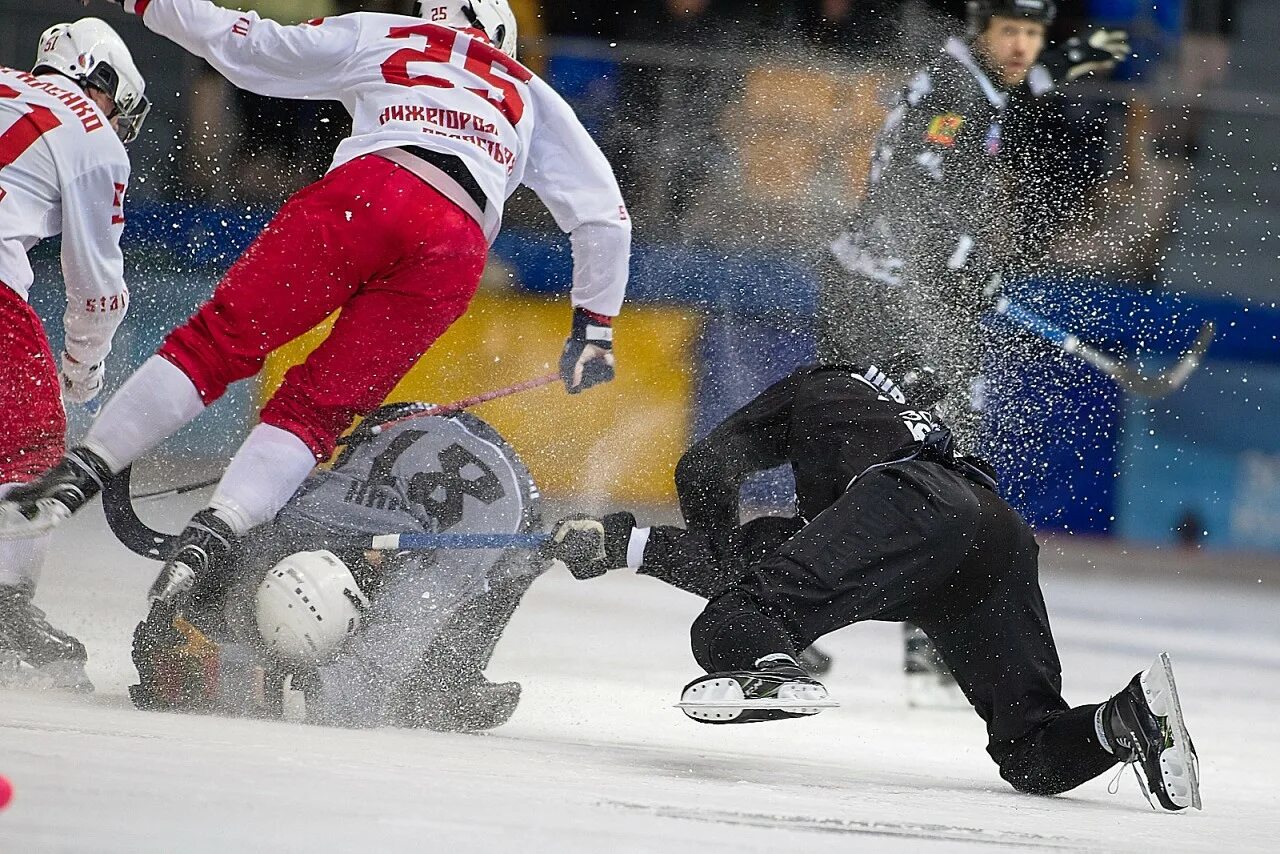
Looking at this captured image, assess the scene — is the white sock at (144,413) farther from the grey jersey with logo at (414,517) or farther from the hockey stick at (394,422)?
the grey jersey with logo at (414,517)

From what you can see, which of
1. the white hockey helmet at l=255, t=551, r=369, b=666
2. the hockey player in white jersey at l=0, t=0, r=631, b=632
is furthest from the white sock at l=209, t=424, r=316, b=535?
the white hockey helmet at l=255, t=551, r=369, b=666

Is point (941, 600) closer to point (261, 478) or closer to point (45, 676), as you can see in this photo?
point (261, 478)

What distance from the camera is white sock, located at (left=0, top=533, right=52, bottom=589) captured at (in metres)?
3.28

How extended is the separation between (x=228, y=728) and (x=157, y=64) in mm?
3197

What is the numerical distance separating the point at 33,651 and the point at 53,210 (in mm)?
959

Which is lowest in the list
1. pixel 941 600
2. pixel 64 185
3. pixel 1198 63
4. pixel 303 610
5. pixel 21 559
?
pixel 1198 63

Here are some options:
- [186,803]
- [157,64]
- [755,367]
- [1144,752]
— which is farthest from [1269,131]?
[186,803]

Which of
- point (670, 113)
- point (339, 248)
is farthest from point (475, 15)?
point (670, 113)

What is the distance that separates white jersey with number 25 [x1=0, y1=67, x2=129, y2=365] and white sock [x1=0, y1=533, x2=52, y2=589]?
1.81ft

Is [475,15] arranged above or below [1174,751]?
above

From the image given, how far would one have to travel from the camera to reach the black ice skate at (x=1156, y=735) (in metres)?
2.67

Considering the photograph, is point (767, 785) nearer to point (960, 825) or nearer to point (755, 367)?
point (960, 825)

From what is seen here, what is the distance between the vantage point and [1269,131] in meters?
8.28

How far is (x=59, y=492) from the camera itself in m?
3.16
